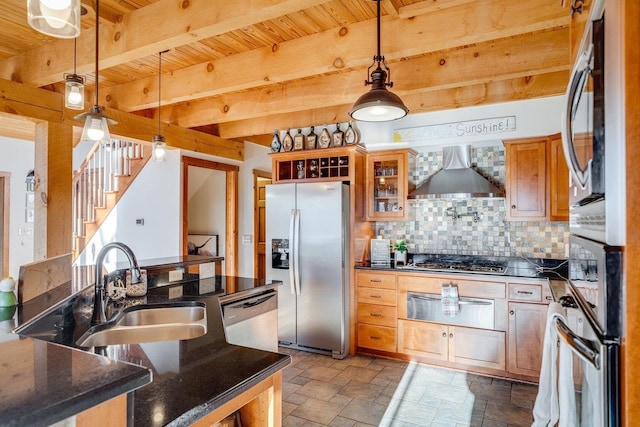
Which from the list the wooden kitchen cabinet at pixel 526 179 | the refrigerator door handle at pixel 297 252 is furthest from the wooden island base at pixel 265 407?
the wooden kitchen cabinet at pixel 526 179

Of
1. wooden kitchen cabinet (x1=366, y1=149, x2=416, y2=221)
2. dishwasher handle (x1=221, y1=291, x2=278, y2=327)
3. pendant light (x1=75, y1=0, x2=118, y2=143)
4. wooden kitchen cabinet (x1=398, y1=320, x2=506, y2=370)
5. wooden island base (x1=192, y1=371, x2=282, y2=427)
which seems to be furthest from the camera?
wooden kitchen cabinet (x1=366, y1=149, x2=416, y2=221)

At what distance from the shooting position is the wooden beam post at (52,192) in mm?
3277

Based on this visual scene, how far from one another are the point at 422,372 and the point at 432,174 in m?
2.11

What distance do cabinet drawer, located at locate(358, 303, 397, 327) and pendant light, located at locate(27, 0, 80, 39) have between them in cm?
347

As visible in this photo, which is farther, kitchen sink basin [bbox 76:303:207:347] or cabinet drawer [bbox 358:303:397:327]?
cabinet drawer [bbox 358:303:397:327]

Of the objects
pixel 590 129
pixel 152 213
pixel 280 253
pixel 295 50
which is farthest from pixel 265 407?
pixel 152 213

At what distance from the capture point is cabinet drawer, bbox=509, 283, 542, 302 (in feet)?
10.7

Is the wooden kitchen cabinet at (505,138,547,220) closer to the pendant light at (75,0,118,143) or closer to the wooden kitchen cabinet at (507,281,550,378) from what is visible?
the wooden kitchen cabinet at (507,281,550,378)

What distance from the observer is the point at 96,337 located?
170cm

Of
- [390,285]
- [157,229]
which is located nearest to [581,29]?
[390,285]

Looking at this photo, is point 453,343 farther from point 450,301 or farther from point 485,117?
point 485,117

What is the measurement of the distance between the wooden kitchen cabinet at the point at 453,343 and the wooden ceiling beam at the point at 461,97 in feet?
7.24

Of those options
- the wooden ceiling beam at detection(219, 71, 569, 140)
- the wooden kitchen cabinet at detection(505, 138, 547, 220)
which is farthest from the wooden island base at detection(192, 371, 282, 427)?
the wooden ceiling beam at detection(219, 71, 569, 140)

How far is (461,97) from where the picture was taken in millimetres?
3803
